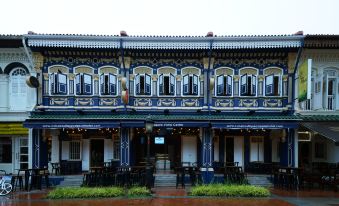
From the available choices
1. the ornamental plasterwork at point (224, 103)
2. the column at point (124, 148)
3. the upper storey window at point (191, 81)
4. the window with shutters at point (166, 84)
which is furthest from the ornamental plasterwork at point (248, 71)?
the column at point (124, 148)

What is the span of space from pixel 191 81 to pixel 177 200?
26.5ft

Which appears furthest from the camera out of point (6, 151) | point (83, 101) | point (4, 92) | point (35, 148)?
point (6, 151)

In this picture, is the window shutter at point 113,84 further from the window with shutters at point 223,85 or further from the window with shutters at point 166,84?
the window with shutters at point 223,85

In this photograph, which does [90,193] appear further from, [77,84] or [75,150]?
[77,84]

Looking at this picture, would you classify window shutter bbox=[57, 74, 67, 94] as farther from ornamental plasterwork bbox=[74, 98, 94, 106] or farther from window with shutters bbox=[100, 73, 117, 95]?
window with shutters bbox=[100, 73, 117, 95]

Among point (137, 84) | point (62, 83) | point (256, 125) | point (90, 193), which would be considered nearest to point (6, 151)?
point (62, 83)

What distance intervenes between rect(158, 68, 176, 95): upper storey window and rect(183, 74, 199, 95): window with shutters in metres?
0.73

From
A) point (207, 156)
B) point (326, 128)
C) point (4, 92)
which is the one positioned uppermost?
point (4, 92)

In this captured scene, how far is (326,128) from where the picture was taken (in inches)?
741

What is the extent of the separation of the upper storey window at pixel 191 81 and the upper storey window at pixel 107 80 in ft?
13.8

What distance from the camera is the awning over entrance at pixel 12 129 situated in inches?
802

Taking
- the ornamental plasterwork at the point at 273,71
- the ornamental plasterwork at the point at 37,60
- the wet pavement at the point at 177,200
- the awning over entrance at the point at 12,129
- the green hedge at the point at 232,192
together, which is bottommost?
the wet pavement at the point at 177,200

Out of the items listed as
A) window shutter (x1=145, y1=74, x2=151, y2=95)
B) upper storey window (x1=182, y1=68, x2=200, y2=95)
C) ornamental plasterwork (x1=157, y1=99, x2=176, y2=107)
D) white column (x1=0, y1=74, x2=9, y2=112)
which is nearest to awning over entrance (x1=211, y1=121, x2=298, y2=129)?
upper storey window (x1=182, y1=68, x2=200, y2=95)

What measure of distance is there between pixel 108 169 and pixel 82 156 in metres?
3.93
